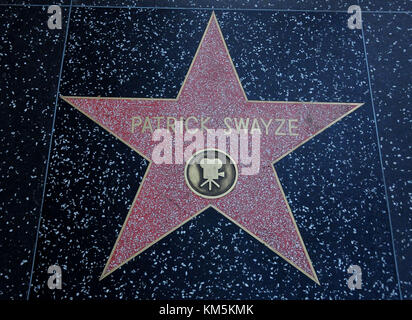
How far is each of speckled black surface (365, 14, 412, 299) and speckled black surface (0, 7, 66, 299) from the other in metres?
1.29

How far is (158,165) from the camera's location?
1291mm

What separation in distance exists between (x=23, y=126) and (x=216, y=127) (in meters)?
0.74

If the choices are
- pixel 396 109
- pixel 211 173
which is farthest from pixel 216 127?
pixel 396 109

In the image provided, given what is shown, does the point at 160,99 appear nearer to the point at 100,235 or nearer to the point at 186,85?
the point at 186,85

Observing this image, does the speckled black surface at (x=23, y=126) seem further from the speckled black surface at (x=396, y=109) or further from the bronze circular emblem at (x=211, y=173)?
the speckled black surface at (x=396, y=109)

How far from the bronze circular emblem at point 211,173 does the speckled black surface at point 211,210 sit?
93mm

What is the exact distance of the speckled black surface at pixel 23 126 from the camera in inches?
47.9

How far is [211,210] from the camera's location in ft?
4.12

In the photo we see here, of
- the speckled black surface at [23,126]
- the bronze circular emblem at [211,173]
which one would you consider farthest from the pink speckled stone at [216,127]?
the speckled black surface at [23,126]

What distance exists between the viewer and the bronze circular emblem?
1.27m

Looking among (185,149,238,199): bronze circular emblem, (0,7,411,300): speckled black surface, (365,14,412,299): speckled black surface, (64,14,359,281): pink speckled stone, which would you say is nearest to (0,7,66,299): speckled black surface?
(0,7,411,300): speckled black surface

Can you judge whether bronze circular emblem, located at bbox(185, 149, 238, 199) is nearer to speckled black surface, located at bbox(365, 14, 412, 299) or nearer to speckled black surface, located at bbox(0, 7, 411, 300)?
speckled black surface, located at bbox(0, 7, 411, 300)

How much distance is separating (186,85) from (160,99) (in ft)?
0.38
